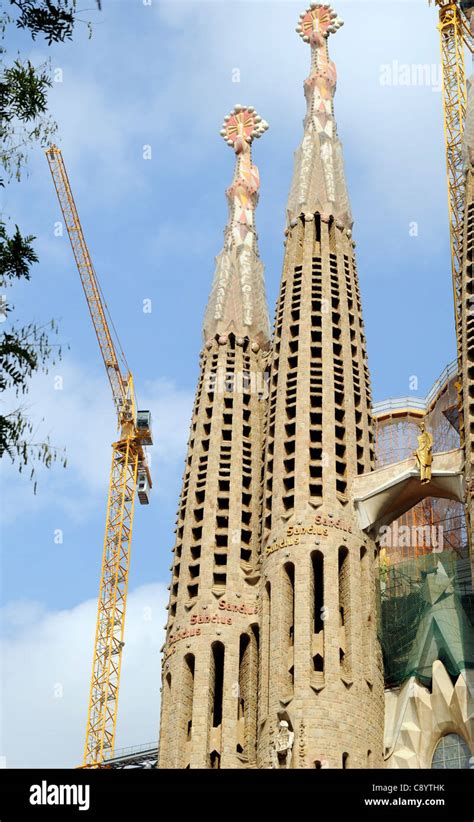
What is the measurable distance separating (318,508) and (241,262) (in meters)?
15.5

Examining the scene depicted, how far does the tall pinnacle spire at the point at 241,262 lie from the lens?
60.3m

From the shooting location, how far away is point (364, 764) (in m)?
45.2

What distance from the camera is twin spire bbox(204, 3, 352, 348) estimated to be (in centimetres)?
6034

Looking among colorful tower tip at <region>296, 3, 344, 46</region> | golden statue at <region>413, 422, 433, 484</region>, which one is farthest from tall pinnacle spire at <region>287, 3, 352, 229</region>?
golden statue at <region>413, 422, 433, 484</region>

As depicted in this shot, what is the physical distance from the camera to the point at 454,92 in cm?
7188

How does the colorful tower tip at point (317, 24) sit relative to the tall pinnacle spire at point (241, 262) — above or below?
above

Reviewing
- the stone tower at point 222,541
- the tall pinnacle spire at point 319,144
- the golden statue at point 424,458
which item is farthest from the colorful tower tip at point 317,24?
the golden statue at point 424,458

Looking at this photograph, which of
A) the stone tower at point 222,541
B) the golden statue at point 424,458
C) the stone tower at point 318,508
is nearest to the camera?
the stone tower at point 318,508

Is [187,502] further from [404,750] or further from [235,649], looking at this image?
[404,750]

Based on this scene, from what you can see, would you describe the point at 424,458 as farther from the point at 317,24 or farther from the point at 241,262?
the point at 317,24

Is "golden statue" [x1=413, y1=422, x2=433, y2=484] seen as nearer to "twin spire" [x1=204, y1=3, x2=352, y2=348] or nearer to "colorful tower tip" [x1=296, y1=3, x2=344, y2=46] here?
"twin spire" [x1=204, y1=3, x2=352, y2=348]

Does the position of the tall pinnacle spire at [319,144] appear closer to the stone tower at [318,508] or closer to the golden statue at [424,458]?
the stone tower at [318,508]
